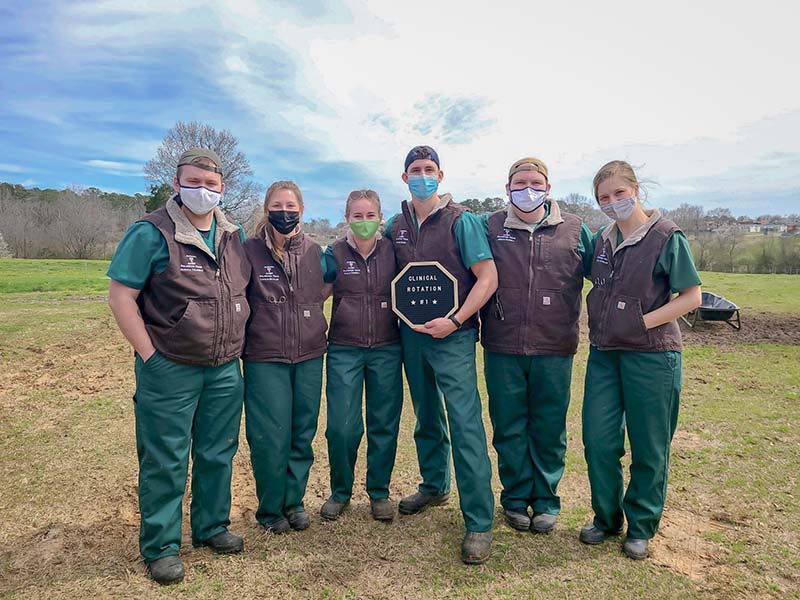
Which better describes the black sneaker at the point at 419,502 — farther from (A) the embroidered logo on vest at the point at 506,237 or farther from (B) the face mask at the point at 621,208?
(B) the face mask at the point at 621,208

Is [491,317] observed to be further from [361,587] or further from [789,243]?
[789,243]

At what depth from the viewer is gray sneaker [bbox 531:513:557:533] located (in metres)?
3.91

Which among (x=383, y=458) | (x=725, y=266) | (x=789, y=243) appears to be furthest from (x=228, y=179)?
(x=789, y=243)

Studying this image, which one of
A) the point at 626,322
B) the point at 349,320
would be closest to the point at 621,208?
the point at 626,322

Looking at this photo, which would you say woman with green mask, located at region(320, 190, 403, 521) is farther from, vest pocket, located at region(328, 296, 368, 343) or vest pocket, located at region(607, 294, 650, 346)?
vest pocket, located at region(607, 294, 650, 346)

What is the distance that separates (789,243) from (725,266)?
4346mm

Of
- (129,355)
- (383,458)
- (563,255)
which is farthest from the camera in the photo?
(129,355)

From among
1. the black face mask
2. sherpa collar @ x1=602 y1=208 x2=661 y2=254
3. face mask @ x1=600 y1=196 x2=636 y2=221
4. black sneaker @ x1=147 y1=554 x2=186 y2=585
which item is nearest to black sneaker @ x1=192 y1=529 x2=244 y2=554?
black sneaker @ x1=147 y1=554 x2=186 y2=585

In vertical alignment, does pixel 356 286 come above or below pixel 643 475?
above

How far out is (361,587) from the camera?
329cm

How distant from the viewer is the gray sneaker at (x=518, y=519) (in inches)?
156

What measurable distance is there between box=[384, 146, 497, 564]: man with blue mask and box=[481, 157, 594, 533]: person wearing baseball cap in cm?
20

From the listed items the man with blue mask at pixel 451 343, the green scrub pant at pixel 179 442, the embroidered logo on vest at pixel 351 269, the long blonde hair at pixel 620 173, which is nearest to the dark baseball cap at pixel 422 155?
the man with blue mask at pixel 451 343

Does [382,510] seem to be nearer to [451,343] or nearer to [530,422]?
[530,422]
